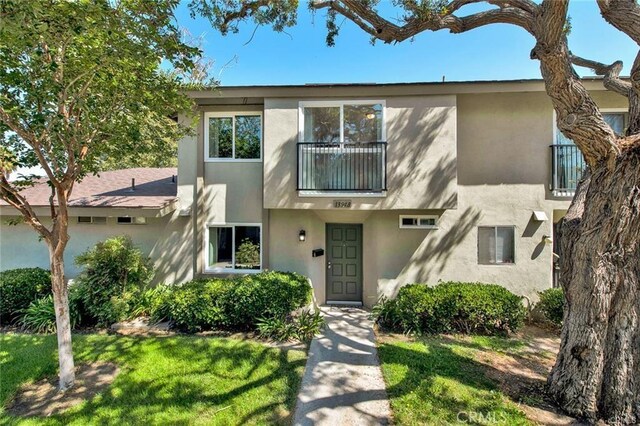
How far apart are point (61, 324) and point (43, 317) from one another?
2.96 m

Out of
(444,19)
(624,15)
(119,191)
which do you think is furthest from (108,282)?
(624,15)

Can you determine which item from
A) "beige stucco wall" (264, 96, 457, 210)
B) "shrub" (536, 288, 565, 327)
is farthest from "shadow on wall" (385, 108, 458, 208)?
"shrub" (536, 288, 565, 327)

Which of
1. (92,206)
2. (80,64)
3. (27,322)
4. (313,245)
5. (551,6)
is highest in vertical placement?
(551,6)

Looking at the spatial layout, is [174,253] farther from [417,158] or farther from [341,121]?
[417,158]

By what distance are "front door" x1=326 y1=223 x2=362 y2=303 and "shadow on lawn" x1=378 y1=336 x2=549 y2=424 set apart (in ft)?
10.1

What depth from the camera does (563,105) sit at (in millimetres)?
4168

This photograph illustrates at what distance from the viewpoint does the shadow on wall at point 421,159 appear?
7.63 metres

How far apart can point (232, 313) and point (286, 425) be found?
10.5 feet

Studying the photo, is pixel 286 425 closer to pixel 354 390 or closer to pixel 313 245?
pixel 354 390

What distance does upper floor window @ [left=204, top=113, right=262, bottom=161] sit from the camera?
28.5ft

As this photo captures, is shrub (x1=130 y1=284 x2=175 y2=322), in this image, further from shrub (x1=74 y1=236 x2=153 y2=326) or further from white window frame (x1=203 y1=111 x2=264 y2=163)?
white window frame (x1=203 y1=111 x2=264 y2=163)

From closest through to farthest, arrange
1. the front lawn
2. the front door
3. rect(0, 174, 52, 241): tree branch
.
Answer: the front lawn < rect(0, 174, 52, 241): tree branch < the front door

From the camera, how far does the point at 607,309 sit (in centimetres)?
409

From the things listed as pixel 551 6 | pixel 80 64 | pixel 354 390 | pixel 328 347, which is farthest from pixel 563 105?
pixel 80 64
